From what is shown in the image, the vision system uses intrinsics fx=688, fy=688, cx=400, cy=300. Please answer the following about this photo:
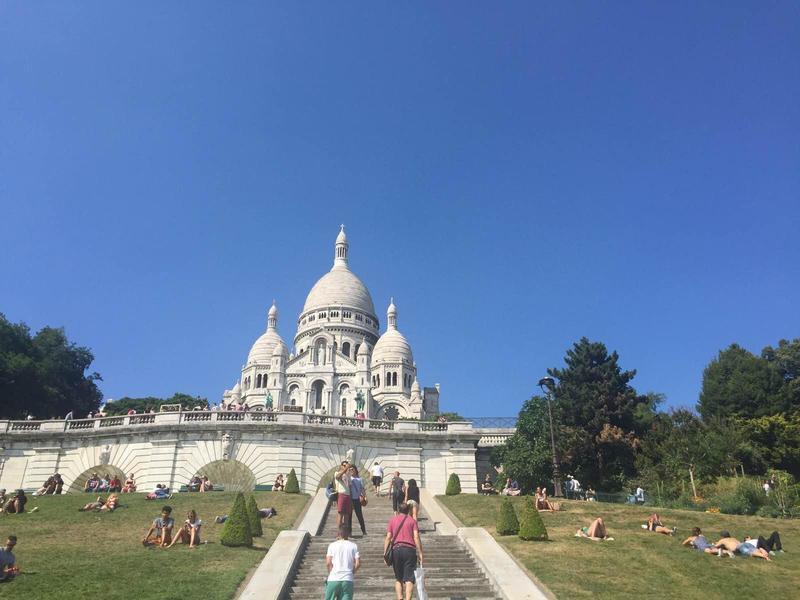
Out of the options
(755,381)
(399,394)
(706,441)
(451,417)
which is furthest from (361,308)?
(706,441)

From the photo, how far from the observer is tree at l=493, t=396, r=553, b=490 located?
34.9m

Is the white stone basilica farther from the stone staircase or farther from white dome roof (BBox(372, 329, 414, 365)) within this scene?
the stone staircase

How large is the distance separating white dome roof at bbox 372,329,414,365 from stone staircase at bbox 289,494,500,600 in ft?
239

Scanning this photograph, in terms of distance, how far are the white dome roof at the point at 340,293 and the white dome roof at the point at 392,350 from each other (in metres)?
10.3

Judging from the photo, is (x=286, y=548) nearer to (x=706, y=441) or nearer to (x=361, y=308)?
(x=706, y=441)

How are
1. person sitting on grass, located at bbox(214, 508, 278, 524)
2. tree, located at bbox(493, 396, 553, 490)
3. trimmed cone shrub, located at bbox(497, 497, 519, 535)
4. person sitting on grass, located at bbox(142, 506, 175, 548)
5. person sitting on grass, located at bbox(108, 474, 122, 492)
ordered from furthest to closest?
tree, located at bbox(493, 396, 553, 490), person sitting on grass, located at bbox(108, 474, 122, 492), person sitting on grass, located at bbox(214, 508, 278, 524), trimmed cone shrub, located at bbox(497, 497, 519, 535), person sitting on grass, located at bbox(142, 506, 175, 548)

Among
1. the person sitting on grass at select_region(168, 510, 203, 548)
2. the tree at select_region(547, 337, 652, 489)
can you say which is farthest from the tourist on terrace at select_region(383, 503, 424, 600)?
the tree at select_region(547, 337, 652, 489)

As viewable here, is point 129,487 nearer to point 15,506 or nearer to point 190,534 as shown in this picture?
point 15,506

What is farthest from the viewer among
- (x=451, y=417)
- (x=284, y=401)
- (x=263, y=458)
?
(x=284, y=401)

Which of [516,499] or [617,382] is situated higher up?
[617,382]

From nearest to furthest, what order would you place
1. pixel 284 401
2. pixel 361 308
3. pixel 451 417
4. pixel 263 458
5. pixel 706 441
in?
pixel 263 458 < pixel 706 441 < pixel 451 417 < pixel 284 401 < pixel 361 308

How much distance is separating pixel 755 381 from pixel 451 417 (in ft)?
106

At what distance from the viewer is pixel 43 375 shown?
52812mm

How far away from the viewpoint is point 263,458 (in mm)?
30500
